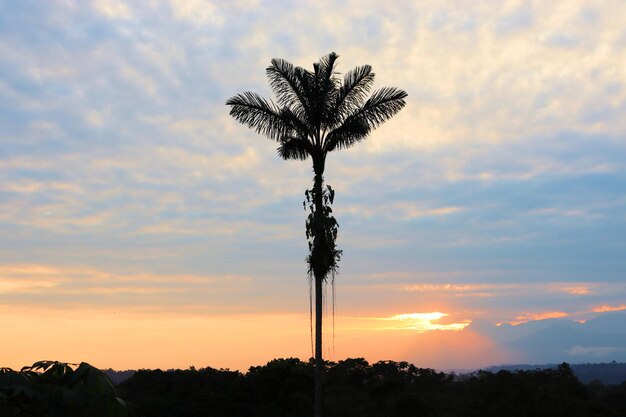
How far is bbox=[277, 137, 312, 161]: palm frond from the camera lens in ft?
95.3

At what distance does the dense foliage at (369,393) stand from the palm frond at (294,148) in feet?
75.6

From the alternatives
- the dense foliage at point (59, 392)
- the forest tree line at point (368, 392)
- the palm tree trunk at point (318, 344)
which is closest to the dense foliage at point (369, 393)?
the forest tree line at point (368, 392)

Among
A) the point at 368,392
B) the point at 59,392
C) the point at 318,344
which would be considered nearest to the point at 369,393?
the point at 368,392

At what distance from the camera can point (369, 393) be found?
5562 cm

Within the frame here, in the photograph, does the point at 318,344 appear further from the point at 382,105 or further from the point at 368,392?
the point at 368,392

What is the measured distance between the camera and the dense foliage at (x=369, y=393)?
46.8 meters

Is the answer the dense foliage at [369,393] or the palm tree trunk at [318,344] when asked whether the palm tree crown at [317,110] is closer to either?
the palm tree trunk at [318,344]

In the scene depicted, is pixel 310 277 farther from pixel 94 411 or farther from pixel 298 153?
pixel 94 411

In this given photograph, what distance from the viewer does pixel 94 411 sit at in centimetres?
1858

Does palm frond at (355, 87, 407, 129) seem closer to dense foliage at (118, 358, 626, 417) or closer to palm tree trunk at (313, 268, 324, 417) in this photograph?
palm tree trunk at (313, 268, 324, 417)

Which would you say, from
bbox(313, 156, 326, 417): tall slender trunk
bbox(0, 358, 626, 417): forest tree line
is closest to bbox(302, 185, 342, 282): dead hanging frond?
bbox(313, 156, 326, 417): tall slender trunk

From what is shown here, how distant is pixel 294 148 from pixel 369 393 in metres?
31.4

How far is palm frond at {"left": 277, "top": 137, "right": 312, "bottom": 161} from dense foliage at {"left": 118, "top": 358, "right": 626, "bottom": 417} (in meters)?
23.1

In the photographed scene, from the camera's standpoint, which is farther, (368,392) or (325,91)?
(368,392)
